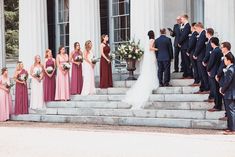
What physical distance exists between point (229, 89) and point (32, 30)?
1036 centimetres

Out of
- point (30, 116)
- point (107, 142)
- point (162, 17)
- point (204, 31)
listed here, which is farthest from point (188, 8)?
point (107, 142)

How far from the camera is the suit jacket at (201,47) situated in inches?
555

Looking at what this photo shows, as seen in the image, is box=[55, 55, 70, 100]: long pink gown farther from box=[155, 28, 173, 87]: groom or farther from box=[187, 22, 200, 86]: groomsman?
box=[187, 22, 200, 86]: groomsman

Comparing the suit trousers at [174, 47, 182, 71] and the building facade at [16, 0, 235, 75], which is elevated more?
the building facade at [16, 0, 235, 75]

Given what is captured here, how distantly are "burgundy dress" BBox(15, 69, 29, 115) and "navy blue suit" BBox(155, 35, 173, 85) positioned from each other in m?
5.51

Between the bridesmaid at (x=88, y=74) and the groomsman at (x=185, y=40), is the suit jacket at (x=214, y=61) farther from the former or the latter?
the bridesmaid at (x=88, y=74)

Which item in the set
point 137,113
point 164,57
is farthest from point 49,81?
point 164,57

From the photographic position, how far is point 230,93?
1211 centimetres

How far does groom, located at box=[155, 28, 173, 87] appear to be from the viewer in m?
15.5

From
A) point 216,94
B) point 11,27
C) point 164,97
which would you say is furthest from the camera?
point 11,27

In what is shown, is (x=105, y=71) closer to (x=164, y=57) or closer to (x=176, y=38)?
(x=164, y=57)

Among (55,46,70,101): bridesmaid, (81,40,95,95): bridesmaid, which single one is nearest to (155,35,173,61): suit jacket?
(81,40,95,95): bridesmaid

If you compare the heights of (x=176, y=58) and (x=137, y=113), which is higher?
(x=176, y=58)

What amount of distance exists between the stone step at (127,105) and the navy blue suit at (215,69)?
519mm
